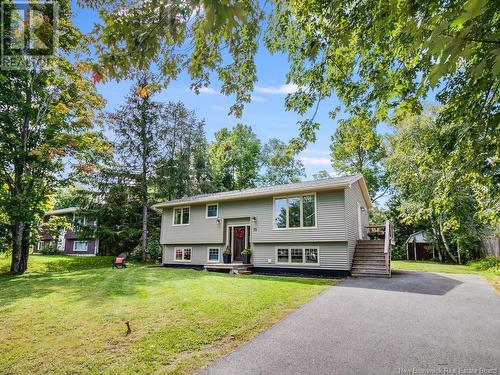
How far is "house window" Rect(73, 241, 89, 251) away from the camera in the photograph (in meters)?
28.7

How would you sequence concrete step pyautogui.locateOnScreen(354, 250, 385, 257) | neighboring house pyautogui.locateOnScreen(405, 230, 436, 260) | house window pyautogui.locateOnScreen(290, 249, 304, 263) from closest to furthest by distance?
concrete step pyautogui.locateOnScreen(354, 250, 385, 257)
house window pyautogui.locateOnScreen(290, 249, 304, 263)
neighboring house pyautogui.locateOnScreen(405, 230, 436, 260)

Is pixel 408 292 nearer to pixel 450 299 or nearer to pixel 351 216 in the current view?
pixel 450 299

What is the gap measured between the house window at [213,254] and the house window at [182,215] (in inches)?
95.6

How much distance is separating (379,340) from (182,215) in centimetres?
1456

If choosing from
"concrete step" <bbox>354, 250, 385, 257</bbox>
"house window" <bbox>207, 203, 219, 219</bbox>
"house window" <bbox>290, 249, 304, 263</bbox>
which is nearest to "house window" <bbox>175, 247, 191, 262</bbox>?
"house window" <bbox>207, 203, 219, 219</bbox>

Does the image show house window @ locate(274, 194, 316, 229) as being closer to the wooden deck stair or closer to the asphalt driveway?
the wooden deck stair

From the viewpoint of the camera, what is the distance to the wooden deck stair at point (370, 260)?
37.8 ft

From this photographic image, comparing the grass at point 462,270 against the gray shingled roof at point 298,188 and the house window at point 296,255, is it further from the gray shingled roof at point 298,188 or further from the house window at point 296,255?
the house window at point 296,255

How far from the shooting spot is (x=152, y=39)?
9.30 feet

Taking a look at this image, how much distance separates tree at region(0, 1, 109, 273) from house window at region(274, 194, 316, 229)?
1000 cm

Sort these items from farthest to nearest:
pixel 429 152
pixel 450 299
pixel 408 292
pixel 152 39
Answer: pixel 408 292 → pixel 450 299 → pixel 429 152 → pixel 152 39

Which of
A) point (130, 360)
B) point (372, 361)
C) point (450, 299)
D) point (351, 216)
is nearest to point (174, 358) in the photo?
point (130, 360)

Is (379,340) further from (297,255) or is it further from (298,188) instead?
(298,188)

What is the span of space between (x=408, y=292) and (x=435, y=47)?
27.5 feet
